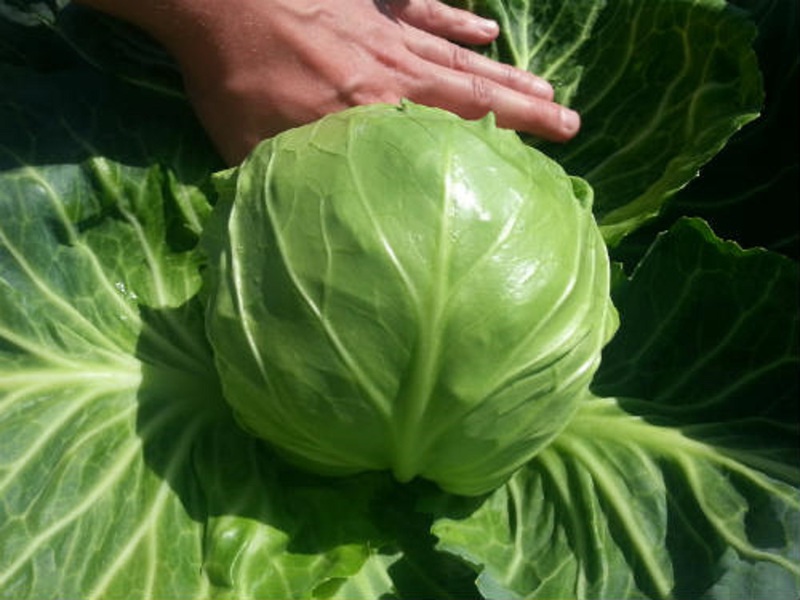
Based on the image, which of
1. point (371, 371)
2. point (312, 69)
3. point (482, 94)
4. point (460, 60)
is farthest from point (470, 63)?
point (371, 371)

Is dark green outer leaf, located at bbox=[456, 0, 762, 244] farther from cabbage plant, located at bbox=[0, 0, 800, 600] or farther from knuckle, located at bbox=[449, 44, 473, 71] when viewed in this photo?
knuckle, located at bbox=[449, 44, 473, 71]

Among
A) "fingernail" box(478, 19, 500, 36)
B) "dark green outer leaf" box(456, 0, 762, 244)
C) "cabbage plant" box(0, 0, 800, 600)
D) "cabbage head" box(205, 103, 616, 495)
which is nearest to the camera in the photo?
"cabbage head" box(205, 103, 616, 495)

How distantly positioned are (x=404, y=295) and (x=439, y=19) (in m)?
1.25

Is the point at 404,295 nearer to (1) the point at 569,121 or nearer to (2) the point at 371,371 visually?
(2) the point at 371,371

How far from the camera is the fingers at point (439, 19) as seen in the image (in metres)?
2.83

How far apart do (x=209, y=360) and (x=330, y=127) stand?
74 cm

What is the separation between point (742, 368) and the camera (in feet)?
8.04

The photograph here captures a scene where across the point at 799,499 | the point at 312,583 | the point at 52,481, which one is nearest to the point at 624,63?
the point at 799,499

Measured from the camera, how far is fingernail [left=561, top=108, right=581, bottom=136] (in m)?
2.72

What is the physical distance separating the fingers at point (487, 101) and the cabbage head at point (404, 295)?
1.67 ft

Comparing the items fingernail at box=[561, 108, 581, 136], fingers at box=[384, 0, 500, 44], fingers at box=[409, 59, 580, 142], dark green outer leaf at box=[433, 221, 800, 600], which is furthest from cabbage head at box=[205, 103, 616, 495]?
fingers at box=[384, 0, 500, 44]

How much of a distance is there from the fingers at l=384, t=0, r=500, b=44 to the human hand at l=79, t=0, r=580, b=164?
83 mm

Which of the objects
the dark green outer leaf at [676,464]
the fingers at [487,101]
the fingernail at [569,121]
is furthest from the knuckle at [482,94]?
the dark green outer leaf at [676,464]

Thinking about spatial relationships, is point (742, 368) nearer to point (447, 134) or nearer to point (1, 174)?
point (447, 134)
